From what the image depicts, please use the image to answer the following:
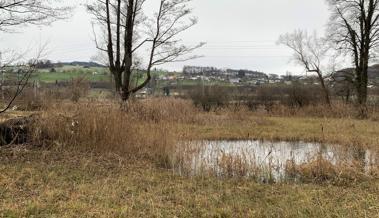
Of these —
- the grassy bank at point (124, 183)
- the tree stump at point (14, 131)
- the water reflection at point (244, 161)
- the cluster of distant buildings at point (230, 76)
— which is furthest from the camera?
the cluster of distant buildings at point (230, 76)

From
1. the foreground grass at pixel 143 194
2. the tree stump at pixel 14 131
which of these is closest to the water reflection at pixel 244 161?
the foreground grass at pixel 143 194

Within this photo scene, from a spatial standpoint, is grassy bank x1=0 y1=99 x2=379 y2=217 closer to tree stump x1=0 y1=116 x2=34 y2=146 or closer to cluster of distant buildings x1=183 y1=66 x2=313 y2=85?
tree stump x1=0 y1=116 x2=34 y2=146

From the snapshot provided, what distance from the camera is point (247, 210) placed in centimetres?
586

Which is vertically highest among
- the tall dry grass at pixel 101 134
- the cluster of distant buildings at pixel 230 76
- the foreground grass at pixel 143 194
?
the cluster of distant buildings at pixel 230 76

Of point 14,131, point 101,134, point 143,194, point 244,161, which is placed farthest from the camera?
point 101,134

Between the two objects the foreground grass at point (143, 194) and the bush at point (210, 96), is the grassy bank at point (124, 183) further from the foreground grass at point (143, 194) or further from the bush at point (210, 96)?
the bush at point (210, 96)

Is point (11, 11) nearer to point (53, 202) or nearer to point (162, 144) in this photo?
point (162, 144)

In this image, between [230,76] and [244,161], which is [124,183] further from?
[230,76]

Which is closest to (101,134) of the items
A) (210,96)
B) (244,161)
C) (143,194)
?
(244,161)

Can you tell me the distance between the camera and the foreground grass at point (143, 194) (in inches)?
223

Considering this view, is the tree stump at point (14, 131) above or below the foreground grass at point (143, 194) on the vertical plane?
above

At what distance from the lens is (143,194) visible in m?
6.58

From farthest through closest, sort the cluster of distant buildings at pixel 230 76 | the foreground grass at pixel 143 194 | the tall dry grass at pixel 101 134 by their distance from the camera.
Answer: the cluster of distant buildings at pixel 230 76 < the tall dry grass at pixel 101 134 < the foreground grass at pixel 143 194

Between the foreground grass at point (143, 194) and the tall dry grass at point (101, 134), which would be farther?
the tall dry grass at point (101, 134)
